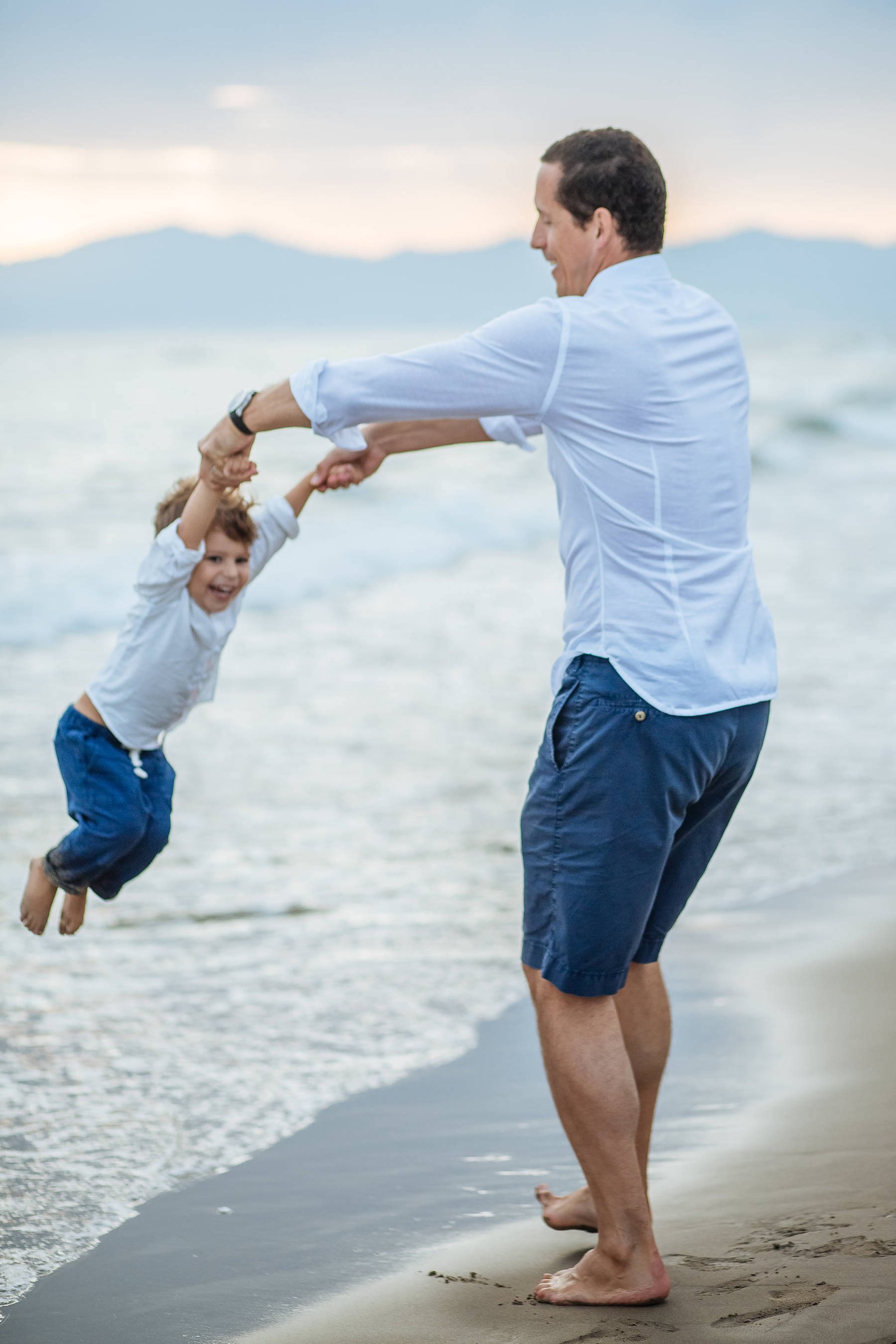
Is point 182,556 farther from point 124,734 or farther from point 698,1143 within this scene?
point 698,1143

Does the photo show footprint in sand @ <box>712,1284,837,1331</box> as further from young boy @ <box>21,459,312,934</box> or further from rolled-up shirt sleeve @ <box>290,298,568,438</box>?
young boy @ <box>21,459,312,934</box>

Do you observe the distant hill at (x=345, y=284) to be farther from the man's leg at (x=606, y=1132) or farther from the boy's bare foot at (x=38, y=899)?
the man's leg at (x=606, y=1132)

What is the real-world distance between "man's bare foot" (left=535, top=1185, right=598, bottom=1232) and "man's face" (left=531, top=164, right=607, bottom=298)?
1.77 metres

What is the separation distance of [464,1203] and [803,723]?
5.04m

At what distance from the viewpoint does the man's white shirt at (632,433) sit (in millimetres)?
2201

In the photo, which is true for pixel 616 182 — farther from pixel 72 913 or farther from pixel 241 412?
pixel 72 913

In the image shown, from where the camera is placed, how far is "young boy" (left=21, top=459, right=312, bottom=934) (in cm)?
341

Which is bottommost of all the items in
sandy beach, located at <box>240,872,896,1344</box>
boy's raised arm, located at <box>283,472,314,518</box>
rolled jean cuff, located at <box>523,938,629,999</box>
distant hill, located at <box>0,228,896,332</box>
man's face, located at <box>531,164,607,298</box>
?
sandy beach, located at <box>240,872,896,1344</box>

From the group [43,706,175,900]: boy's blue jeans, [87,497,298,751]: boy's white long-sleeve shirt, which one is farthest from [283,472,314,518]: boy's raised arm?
[43,706,175,900]: boy's blue jeans

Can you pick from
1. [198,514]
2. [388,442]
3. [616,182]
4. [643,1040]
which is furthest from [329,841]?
[616,182]

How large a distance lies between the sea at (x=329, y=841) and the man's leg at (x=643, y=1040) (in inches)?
21.3

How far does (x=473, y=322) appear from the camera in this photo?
6706 centimetres

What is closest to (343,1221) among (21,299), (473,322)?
(21,299)

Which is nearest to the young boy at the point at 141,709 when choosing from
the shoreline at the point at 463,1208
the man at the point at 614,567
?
the shoreline at the point at 463,1208
